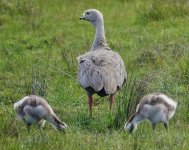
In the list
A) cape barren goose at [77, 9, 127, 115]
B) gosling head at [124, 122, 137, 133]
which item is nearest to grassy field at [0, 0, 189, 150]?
gosling head at [124, 122, 137, 133]

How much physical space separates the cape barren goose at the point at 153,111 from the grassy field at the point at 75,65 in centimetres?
14

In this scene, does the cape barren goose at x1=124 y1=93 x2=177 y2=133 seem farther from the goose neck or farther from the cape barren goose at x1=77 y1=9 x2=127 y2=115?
the goose neck

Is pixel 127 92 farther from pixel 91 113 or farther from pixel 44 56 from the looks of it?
pixel 44 56

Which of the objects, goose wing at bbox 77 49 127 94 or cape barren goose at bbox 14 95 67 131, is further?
goose wing at bbox 77 49 127 94

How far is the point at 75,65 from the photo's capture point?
11.9m

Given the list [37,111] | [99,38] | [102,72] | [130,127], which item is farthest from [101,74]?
[99,38]

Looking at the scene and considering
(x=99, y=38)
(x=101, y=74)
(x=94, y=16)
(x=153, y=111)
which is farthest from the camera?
(x=94, y=16)

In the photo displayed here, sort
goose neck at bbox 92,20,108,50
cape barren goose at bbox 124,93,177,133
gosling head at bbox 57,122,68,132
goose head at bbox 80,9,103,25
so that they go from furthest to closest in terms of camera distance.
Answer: goose head at bbox 80,9,103,25, goose neck at bbox 92,20,108,50, gosling head at bbox 57,122,68,132, cape barren goose at bbox 124,93,177,133

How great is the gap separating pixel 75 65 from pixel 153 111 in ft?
13.7

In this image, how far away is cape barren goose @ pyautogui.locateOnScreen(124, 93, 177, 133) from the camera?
25.6 feet

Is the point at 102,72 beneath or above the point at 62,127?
above

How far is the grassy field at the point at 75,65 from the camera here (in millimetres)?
7902

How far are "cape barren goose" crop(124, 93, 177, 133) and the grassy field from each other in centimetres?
14

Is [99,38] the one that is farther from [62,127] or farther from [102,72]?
[62,127]
